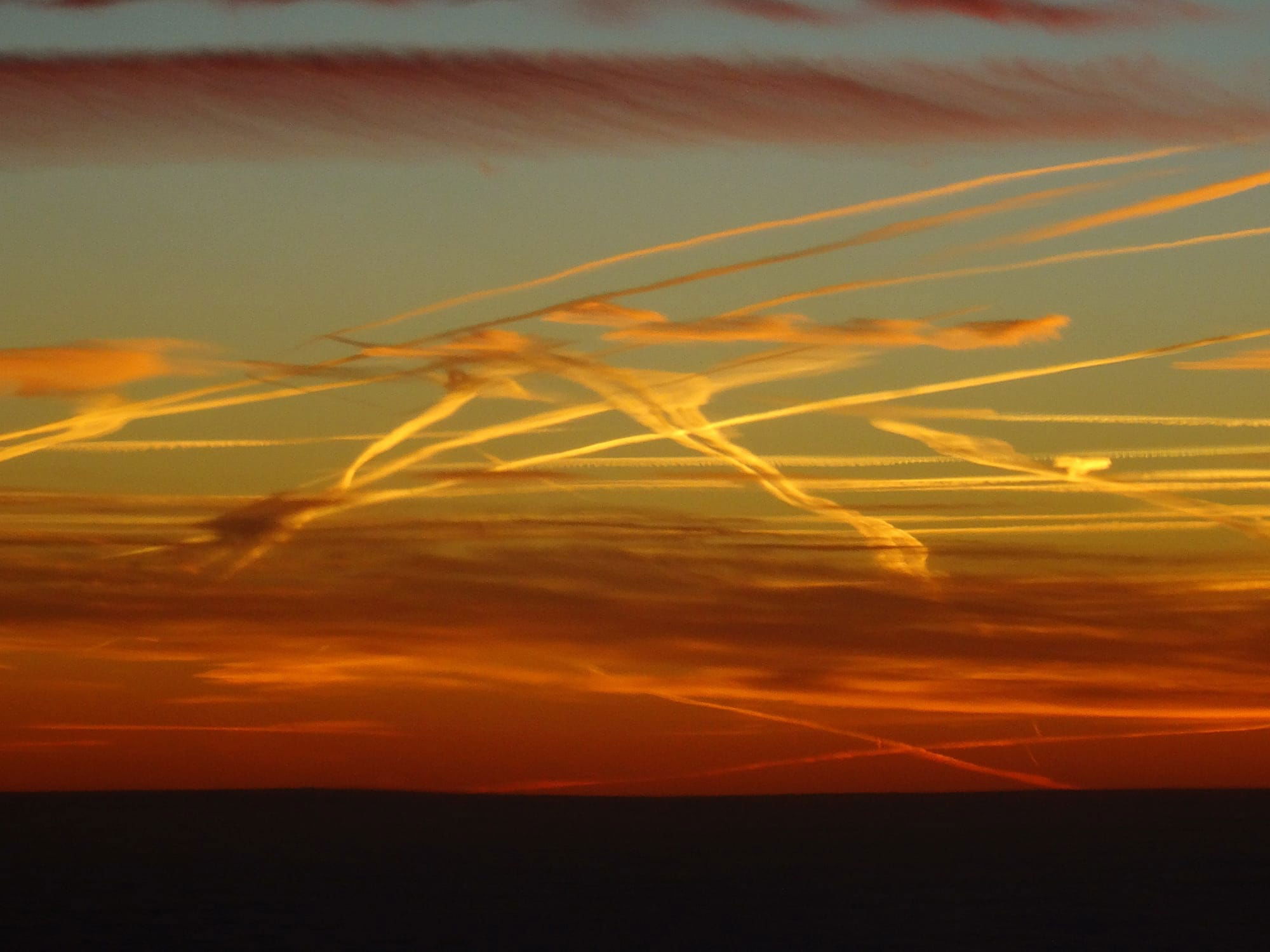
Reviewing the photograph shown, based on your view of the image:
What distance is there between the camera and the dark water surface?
58312mm

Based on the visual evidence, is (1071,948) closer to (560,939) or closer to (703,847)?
(560,939)

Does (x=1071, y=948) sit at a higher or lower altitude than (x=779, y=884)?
lower

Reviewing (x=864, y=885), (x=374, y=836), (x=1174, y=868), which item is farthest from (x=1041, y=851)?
(x=374, y=836)

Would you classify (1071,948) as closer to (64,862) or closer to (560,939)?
(560,939)

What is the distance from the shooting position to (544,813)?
189125 mm

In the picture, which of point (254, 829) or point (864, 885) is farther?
point (254, 829)

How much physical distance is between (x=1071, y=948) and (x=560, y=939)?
16.2 metres

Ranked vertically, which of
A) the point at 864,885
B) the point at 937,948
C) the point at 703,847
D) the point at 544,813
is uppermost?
the point at 544,813

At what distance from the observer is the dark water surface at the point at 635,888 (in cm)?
5831

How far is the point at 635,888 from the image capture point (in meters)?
77.2

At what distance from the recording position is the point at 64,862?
9731 centimetres

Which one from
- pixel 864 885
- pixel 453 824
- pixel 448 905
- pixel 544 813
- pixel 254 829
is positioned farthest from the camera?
pixel 544 813

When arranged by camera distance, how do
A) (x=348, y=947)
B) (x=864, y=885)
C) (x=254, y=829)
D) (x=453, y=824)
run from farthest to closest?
(x=453, y=824)
(x=254, y=829)
(x=864, y=885)
(x=348, y=947)

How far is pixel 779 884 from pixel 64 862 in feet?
137
